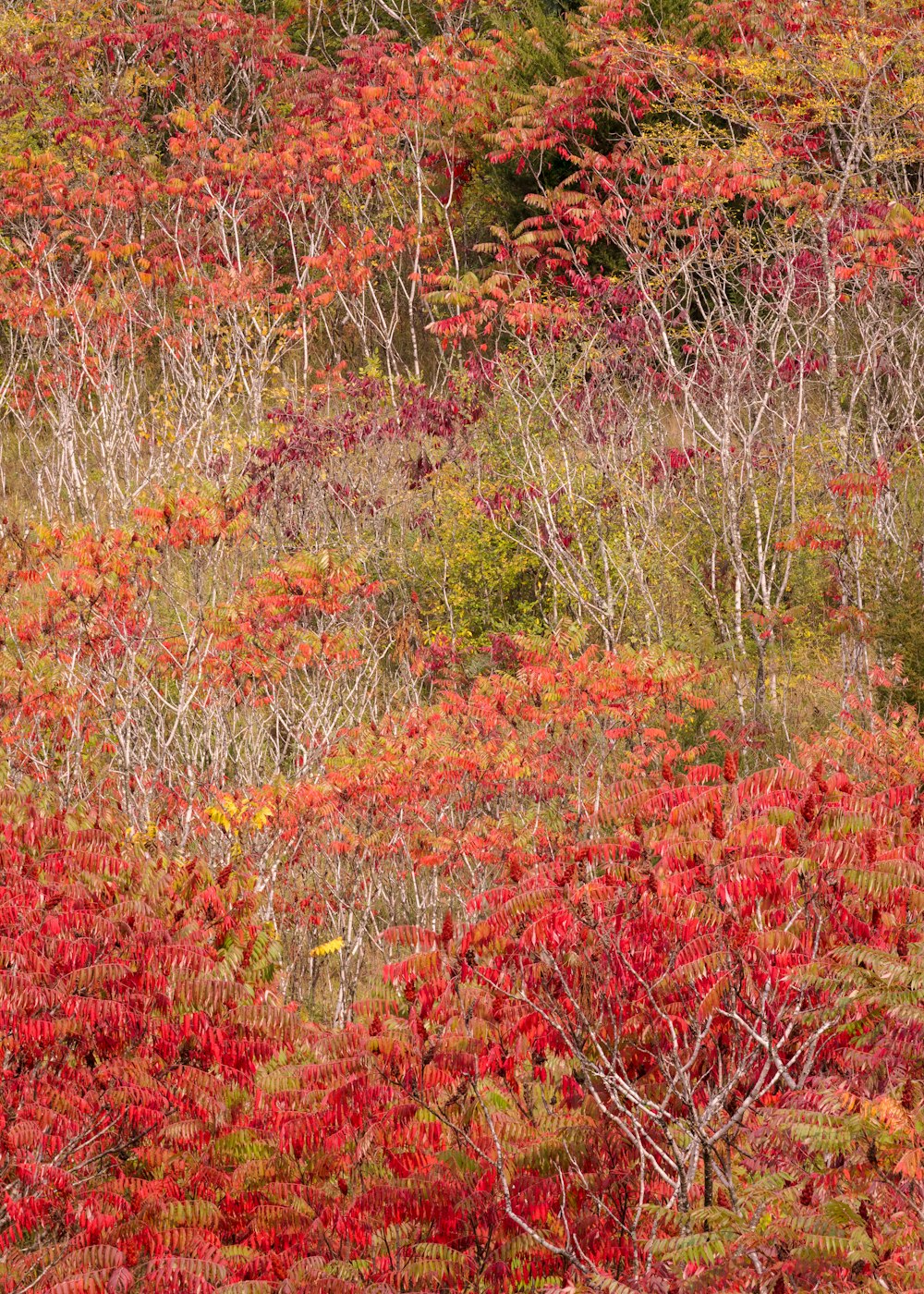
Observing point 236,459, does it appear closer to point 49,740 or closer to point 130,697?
point 49,740

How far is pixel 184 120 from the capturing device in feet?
63.7

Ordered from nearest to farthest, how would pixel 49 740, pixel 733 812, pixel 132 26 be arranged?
1. pixel 733 812
2. pixel 49 740
3. pixel 132 26

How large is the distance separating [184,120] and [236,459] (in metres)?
7.86

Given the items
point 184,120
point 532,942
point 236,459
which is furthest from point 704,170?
point 532,942

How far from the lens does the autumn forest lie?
4047 mm

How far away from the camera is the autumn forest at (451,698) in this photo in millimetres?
4047

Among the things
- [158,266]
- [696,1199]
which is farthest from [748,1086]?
[158,266]

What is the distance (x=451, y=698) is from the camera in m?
9.52

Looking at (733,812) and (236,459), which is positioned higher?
(733,812)

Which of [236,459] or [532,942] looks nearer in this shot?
[532,942]

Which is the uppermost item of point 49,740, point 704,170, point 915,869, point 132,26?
point 132,26

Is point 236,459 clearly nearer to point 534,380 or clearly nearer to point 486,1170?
point 534,380

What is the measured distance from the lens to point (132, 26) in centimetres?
2180

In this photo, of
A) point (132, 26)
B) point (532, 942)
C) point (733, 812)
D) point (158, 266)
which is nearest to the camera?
point (532, 942)
